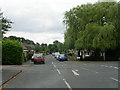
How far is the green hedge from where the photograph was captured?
38.1 m

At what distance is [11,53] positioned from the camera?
3834cm

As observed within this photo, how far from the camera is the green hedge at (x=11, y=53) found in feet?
125

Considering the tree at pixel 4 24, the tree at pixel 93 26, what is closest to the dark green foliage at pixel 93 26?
the tree at pixel 93 26

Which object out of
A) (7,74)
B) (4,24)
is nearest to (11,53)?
(4,24)

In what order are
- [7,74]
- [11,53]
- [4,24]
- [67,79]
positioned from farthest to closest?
1. [11,53]
2. [4,24]
3. [7,74]
4. [67,79]

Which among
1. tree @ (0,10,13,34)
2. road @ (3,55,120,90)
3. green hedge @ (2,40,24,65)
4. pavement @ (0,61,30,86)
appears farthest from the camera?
green hedge @ (2,40,24,65)

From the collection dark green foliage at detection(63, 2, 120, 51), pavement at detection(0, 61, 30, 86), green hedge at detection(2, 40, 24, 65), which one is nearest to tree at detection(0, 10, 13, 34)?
pavement at detection(0, 61, 30, 86)

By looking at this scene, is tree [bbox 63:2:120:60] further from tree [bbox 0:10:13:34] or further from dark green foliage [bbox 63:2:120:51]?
tree [bbox 0:10:13:34]

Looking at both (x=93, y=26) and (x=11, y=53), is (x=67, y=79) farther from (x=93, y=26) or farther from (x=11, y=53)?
(x=93, y=26)

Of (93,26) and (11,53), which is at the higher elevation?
(93,26)

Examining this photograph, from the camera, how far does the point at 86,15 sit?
48438 mm

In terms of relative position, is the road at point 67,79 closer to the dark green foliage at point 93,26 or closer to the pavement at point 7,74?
the pavement at point 7,74

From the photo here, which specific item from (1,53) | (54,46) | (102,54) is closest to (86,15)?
(102,54)

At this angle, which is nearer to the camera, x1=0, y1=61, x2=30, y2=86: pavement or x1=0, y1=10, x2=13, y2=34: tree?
x1=0, y1=61, x2=30, y2=86: pavement
